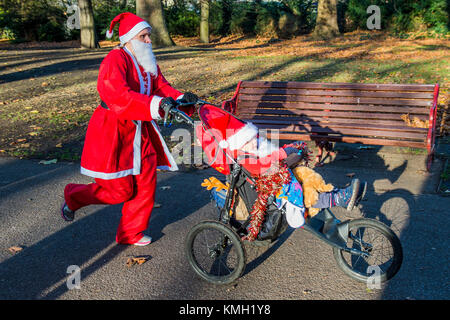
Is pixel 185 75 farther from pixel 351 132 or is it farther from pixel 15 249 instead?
pixel 15 249

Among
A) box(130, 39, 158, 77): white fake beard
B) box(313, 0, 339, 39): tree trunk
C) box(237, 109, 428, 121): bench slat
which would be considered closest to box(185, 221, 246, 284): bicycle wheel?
box(130, 39, 158, 77): white fake beard

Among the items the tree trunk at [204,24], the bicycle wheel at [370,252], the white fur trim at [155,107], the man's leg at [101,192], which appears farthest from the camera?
the tree trunk at [204,24]

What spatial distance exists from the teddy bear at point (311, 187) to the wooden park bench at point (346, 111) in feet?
7.43

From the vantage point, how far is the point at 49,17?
25.5m

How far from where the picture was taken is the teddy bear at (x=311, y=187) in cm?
320

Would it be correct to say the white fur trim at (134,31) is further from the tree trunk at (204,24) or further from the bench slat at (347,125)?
the tree trunk at (204,24)

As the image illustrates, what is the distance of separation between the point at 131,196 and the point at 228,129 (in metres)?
1.32

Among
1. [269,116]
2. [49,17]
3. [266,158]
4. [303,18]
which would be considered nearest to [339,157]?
[269,116]

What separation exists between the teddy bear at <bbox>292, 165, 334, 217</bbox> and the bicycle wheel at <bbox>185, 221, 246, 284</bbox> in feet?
1.99

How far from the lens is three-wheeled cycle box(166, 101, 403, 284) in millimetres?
3078

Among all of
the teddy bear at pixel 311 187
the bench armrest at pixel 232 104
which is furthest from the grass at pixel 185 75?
the teddy bear at pixel 311 187

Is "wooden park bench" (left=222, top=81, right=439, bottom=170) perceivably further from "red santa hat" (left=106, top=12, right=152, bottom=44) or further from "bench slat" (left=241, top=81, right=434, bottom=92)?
"red santa hat" (left=106, top=12, right=152, bottom=44)

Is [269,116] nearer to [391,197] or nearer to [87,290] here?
[391,197]

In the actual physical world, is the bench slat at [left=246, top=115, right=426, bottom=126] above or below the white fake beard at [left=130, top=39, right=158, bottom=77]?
below
